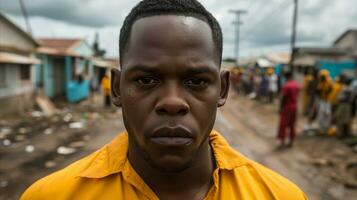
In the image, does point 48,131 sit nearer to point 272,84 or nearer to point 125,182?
point 125,182

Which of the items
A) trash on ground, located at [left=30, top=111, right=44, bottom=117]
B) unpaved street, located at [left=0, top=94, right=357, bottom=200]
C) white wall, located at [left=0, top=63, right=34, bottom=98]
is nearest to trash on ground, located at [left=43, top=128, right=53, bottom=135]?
unpaved street, located at [left=0, top=94, right=357, bottom=200]

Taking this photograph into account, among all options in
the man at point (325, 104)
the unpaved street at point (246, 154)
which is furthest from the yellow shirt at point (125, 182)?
the man at point (325, 104)

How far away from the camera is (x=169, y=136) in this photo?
4.59 ft

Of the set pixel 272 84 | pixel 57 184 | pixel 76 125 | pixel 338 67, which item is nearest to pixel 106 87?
pixel 76 125

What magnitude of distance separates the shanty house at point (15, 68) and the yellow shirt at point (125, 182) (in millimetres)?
14230

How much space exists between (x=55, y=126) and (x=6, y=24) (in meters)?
7.37

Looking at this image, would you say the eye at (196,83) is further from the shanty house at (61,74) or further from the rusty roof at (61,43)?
the rusty roof at (61,43)

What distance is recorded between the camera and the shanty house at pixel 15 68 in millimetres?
15484

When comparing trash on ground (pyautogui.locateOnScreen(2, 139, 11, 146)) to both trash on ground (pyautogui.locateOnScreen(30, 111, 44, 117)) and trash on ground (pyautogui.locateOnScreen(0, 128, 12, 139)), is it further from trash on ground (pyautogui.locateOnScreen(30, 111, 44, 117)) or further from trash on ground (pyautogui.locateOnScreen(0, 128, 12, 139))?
trash on ground (pyautogui.locateOnScreen(30, 111, 44, 117))

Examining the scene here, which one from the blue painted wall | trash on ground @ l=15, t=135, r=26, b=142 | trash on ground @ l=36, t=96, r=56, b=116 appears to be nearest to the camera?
trash on ground @ l=15, t=135, r=26, b=142

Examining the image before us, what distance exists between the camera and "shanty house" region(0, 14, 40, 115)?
15484 millimetres

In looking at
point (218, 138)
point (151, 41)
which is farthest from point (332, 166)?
point (151, 41)

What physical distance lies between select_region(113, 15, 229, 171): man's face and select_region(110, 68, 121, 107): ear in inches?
4.9

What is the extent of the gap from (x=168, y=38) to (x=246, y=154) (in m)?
7.98
